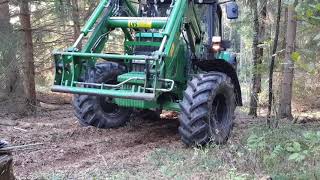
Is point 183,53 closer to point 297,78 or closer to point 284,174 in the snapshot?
point 284,174

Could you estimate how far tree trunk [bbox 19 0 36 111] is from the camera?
11211 millimetres

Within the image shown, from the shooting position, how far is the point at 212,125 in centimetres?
740

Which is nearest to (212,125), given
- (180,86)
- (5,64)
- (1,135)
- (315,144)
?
(180,86)

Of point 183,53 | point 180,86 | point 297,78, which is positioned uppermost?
point 183,53

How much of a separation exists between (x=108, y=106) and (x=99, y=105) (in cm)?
34

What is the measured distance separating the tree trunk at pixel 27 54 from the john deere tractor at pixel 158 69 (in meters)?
3.47

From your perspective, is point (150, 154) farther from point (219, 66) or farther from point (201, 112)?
point (219, 66)

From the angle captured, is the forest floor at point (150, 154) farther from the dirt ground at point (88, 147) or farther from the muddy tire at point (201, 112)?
the muddy tire at point (201, 112)

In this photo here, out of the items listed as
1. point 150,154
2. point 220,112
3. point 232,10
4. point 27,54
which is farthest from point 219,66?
point 27,54

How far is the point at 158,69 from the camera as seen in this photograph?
6.84 metres

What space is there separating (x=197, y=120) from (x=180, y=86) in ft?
4.58

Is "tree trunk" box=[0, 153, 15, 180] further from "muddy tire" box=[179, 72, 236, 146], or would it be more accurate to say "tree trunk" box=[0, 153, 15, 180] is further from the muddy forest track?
"muddy tire" box=[179, 72, 236, 146]

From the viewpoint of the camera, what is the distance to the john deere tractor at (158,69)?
7004 millimetres

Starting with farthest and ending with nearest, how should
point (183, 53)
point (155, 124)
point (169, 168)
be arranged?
point (155, 124) → point (183, 53) → point (169, 168)
